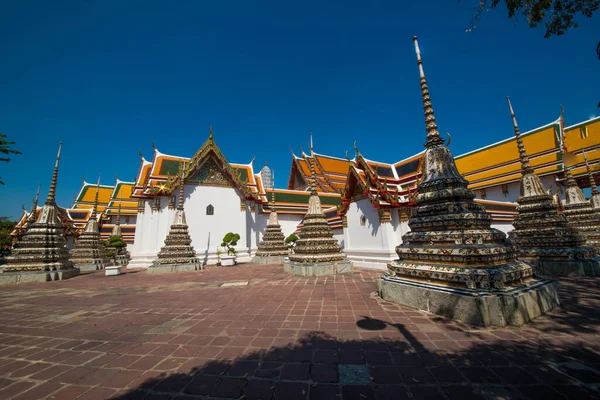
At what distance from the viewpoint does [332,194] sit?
84.1 feet

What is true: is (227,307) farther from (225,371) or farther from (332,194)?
(332,194)

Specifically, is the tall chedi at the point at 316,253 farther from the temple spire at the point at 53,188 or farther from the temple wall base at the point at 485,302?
the temple spire at the point at 53,188

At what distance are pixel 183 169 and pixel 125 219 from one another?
665 inches

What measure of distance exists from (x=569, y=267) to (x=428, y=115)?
6270 millimetres

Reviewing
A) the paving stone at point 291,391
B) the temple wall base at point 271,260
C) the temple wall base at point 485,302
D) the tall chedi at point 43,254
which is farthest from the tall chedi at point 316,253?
the tall chedi at point 43,254

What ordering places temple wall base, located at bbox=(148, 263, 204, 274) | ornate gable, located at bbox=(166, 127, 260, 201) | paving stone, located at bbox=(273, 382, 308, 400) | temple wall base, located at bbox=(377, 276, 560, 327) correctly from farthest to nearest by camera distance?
1. ornate gable, located at bbox=(166, 127, 260, 201)
2. temple wall base, located at bbox=(148, 263, 204, 274)
3. temple wall base, located at bbox=(377, 276, 560, 327)
4. paving stone, located at bbox=(273, 382, 308, 400)

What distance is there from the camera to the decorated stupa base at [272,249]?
51.4 ft

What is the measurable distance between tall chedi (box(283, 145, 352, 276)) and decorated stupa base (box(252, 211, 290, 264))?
5476 millimetres

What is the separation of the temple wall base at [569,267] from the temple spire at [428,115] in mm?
5719

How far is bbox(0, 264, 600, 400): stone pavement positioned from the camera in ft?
7.06

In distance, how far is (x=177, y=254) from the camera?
12.7 m

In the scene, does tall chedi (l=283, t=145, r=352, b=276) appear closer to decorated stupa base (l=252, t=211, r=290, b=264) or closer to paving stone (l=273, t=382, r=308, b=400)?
decorated stupa base (l=252, t=211, r=290, b=264)

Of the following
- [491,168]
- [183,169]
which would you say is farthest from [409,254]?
[491,168]

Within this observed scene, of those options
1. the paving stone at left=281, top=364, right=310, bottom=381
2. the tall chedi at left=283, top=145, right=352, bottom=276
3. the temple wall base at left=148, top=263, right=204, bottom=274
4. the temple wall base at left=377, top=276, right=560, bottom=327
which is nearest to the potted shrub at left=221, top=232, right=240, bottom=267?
the temple wall base at left=148, top=263, right=204, bottom=274
